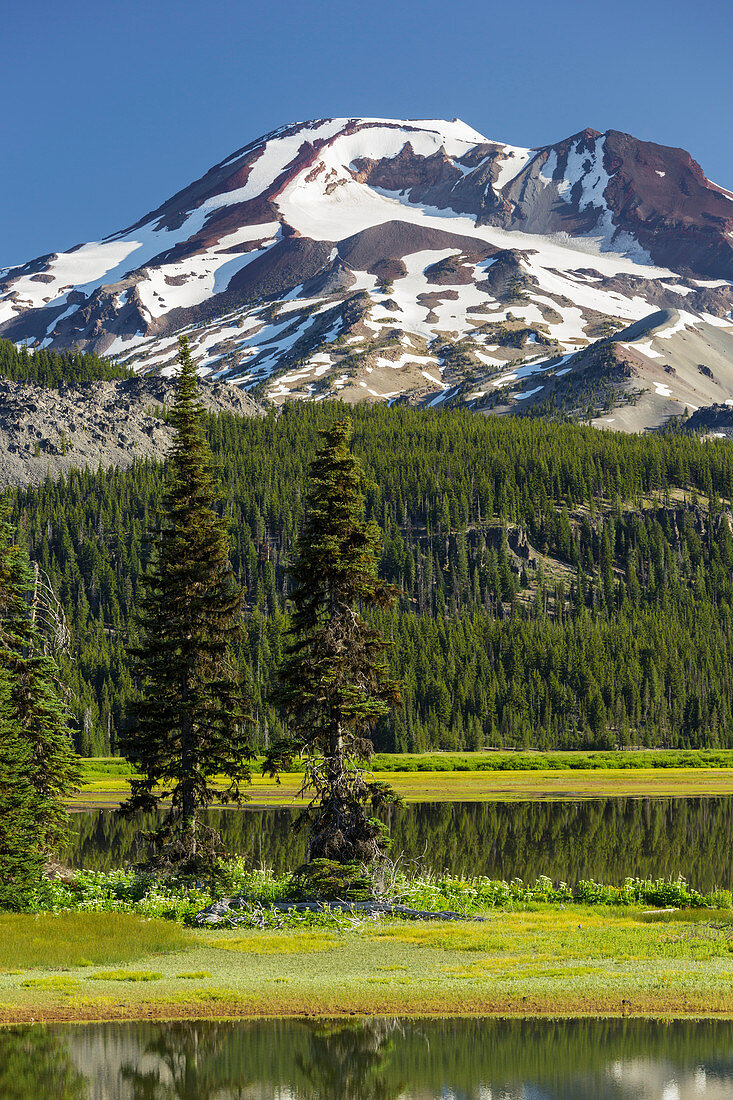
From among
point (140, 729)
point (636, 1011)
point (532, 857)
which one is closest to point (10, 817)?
point (140, 729)

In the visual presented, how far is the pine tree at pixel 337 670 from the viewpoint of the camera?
35.4 metres

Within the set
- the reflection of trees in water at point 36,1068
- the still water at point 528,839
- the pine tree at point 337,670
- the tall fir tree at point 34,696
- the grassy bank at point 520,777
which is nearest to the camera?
the reflection of trees in water at point 36,1068

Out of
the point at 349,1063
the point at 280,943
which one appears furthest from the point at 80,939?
the point at 349,1063

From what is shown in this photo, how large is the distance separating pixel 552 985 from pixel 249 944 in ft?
30.1

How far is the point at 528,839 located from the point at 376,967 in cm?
3118

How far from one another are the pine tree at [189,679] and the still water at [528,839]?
11.6ft

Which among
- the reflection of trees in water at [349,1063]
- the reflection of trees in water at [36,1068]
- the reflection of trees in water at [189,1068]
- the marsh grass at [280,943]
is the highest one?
the reflection of trees in water at [36,1068]

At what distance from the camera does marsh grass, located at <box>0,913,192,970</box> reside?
28078mm

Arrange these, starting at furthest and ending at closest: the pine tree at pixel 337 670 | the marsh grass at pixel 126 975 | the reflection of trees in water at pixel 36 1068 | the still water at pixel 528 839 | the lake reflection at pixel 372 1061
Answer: the still water at pixel 528 839, the pine tree at pixel 337 670, the marsh grass at pixel 126 975, the reflection of trees in water at pixel 36 1068, the lake reflection at pixel 372 1061

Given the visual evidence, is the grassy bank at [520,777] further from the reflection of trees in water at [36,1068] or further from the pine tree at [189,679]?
the reflection of trees in water at [36,1068]

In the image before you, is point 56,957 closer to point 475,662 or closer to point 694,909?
point 694,909

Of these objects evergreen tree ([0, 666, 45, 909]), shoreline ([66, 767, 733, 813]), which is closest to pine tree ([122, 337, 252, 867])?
evergreen tree ([0, 666, 45, 909])

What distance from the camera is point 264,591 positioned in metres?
184

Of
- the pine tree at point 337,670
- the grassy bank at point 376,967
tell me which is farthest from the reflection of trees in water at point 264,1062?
the pine tree at point 337,670
